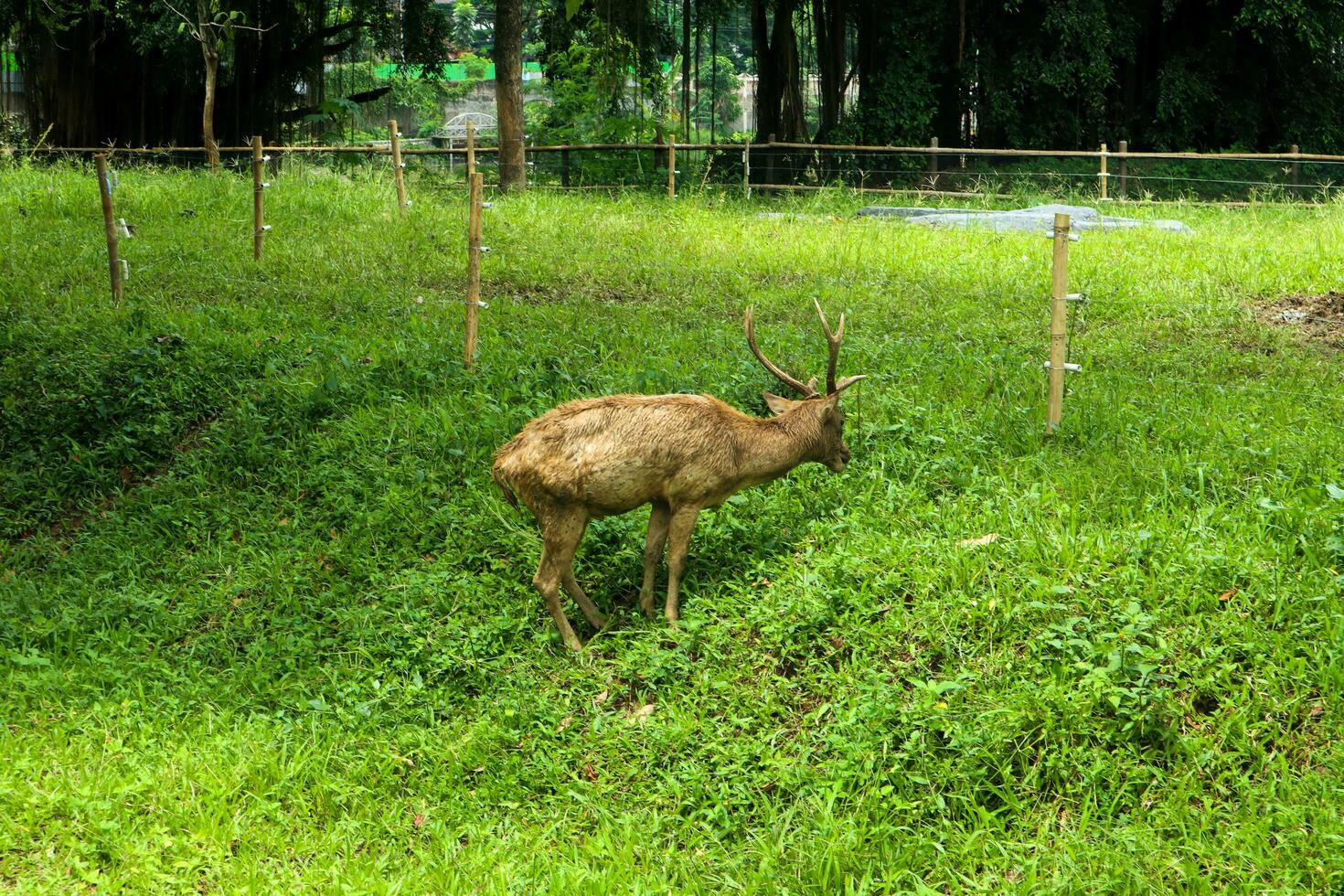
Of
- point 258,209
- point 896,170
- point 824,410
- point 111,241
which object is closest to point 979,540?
point 824,410

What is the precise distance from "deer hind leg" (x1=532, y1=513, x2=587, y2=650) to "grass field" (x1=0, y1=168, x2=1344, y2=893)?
0.12m

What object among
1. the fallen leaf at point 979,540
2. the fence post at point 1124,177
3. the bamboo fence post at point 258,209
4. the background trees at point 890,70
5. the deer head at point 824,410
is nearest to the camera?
the fallen leaf at point 979,540

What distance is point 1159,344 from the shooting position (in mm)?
8961

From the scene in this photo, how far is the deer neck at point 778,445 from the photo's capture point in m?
6.18

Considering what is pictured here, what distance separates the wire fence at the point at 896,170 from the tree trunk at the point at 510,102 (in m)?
0.84

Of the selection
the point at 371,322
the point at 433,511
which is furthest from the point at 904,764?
the point at 371,322

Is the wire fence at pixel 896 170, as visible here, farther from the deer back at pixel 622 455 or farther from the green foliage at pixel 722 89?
the green foliage at pixel 722 89

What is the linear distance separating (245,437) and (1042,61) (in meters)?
18.8

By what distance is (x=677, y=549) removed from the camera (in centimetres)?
605

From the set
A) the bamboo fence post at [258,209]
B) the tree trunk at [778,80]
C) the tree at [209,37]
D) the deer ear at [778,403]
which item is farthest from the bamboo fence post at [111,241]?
the tree trunk at [778,80]

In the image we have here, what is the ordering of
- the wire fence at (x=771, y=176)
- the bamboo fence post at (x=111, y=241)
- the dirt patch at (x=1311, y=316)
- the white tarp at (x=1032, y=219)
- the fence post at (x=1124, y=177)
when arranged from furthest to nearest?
the fence post at (x=1124, y=177)
the white tarp at (x=1032, y=219)
the bamboo fence post at (x=111, y=241)
the dirt patch at (x=1311, y=316)
the wire fence at (x=771, y=176)

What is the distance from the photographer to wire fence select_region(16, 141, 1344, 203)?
736 inches

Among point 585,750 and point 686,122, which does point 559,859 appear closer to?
point 585,750

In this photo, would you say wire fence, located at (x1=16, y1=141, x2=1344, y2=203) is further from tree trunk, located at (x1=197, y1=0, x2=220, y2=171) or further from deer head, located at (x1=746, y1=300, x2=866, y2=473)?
deer head, located at (x1=746, y1=300, x2=866, y2=473)
